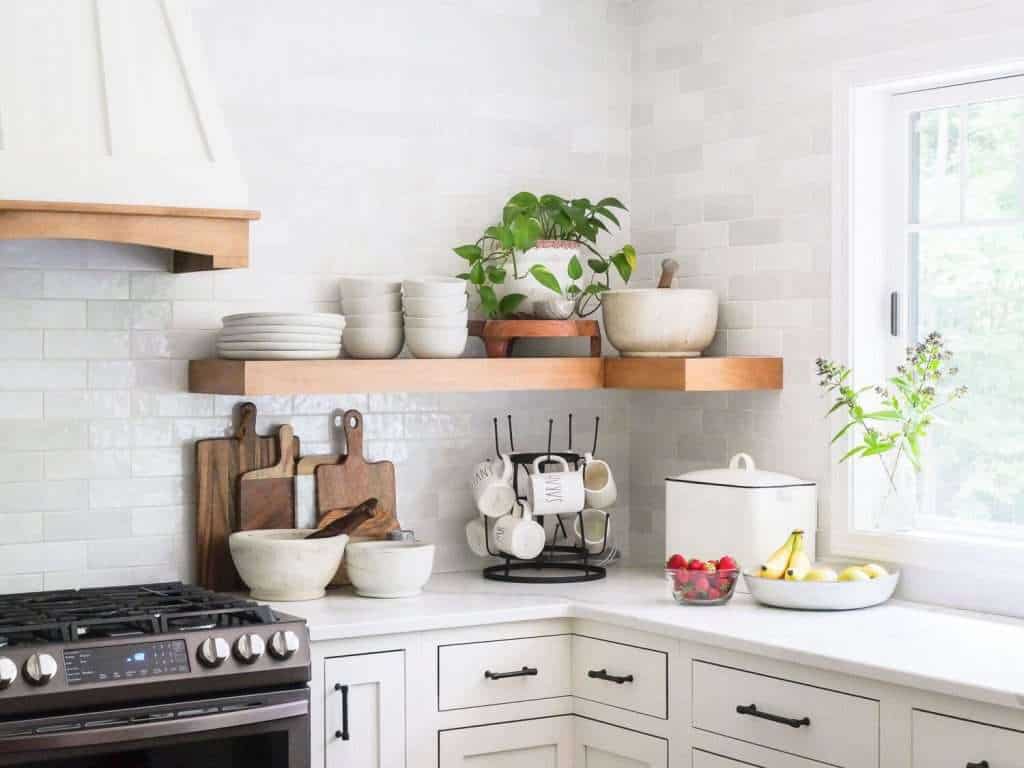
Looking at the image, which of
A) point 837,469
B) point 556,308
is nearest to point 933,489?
point 837,469

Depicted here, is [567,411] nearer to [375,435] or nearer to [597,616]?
[375,435]

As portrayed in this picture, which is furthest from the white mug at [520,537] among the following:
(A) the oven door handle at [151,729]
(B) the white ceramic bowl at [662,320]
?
(A) the oven door handle at [151,729]

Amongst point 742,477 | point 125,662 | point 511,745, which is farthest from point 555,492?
point 125,662

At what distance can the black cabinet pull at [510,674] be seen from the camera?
3.26m

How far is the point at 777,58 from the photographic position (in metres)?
3.72

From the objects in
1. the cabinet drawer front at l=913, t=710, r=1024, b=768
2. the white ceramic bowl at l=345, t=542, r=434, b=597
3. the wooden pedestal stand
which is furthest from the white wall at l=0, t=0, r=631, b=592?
the cabinet drawer front at l=913, t=710, r=1024, b=768

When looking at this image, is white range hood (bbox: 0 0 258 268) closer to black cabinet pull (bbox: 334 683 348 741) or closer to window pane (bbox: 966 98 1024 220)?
black cabinet pull (bbox: 334 683 348 741)

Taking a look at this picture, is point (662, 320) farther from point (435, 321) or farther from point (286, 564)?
point (286, 564)

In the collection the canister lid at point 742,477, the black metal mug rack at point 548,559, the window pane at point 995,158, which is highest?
the window pane at point 995,158

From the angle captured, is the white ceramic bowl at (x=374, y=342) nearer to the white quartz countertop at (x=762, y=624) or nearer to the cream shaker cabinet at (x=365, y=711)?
the white quartz countertop at (x=762, y=624)

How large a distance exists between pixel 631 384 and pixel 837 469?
0.60 meters

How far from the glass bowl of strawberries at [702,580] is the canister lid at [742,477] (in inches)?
11.5

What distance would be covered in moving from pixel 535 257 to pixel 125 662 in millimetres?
1663

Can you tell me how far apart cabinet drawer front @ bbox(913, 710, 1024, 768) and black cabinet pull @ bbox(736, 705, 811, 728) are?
0.27 metres
